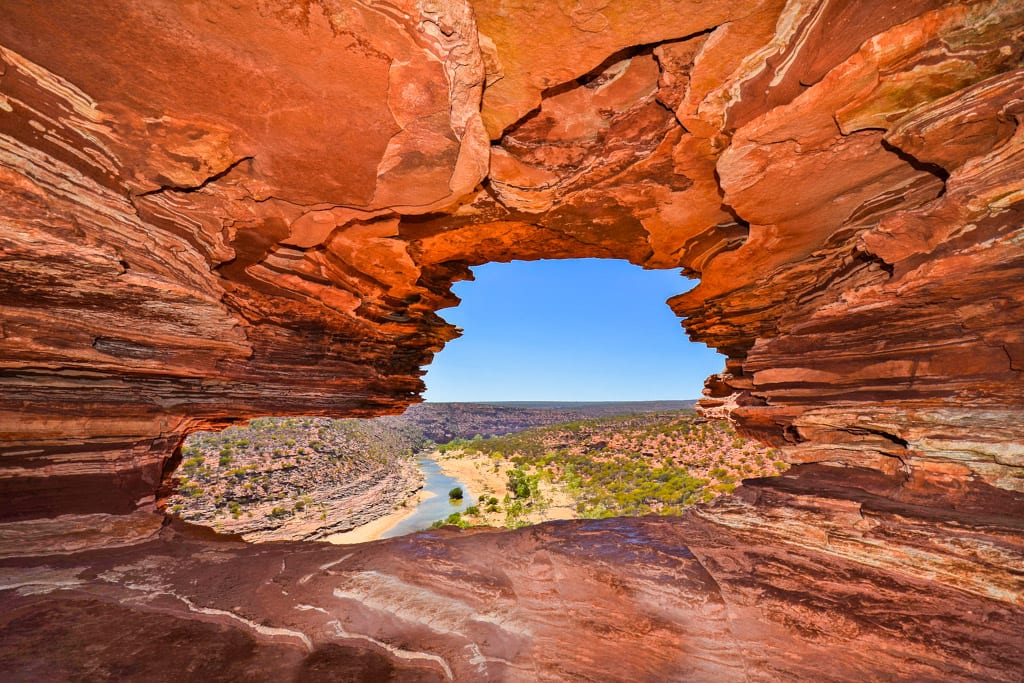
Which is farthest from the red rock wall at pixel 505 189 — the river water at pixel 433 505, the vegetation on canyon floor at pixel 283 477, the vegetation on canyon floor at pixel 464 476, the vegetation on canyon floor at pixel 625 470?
the vegetation on canyon floor at pixel 283 477

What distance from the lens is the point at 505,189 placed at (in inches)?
236

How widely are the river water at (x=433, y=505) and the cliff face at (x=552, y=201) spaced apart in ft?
58.7

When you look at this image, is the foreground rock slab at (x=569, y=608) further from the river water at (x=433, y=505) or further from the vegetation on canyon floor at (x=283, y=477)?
the vegetation on canyon floor at (x=283, y=477)

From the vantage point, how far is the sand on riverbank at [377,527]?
24.5m

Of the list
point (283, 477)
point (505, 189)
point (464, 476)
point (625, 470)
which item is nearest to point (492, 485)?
point (464, 476)

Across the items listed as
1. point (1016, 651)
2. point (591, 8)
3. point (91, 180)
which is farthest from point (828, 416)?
point (91, 180)

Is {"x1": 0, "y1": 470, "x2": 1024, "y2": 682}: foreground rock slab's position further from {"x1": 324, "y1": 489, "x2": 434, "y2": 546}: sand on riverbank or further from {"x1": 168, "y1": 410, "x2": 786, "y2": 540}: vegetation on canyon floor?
{"x1": 168, "y1": 410, "x2": 786, "y2": 540}: vegetation on canyon floor

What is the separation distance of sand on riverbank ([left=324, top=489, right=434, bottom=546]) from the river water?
0.36 meters

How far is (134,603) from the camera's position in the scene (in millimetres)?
4387

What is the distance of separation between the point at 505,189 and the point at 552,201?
34.5 inches

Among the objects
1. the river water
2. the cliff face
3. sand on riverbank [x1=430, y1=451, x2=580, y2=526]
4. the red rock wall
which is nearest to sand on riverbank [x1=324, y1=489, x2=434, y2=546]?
the river water

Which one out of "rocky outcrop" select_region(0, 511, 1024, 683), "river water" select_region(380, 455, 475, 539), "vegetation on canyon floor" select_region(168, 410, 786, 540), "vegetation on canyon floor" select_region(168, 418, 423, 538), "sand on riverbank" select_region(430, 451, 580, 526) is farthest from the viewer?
"sand on riverbank" select_region(430, 451, 580, 526)

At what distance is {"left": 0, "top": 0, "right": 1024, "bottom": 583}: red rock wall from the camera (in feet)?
11.3

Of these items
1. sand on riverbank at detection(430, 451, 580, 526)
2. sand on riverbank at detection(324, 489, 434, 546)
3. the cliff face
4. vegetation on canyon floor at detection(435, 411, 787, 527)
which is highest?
the cliff face
